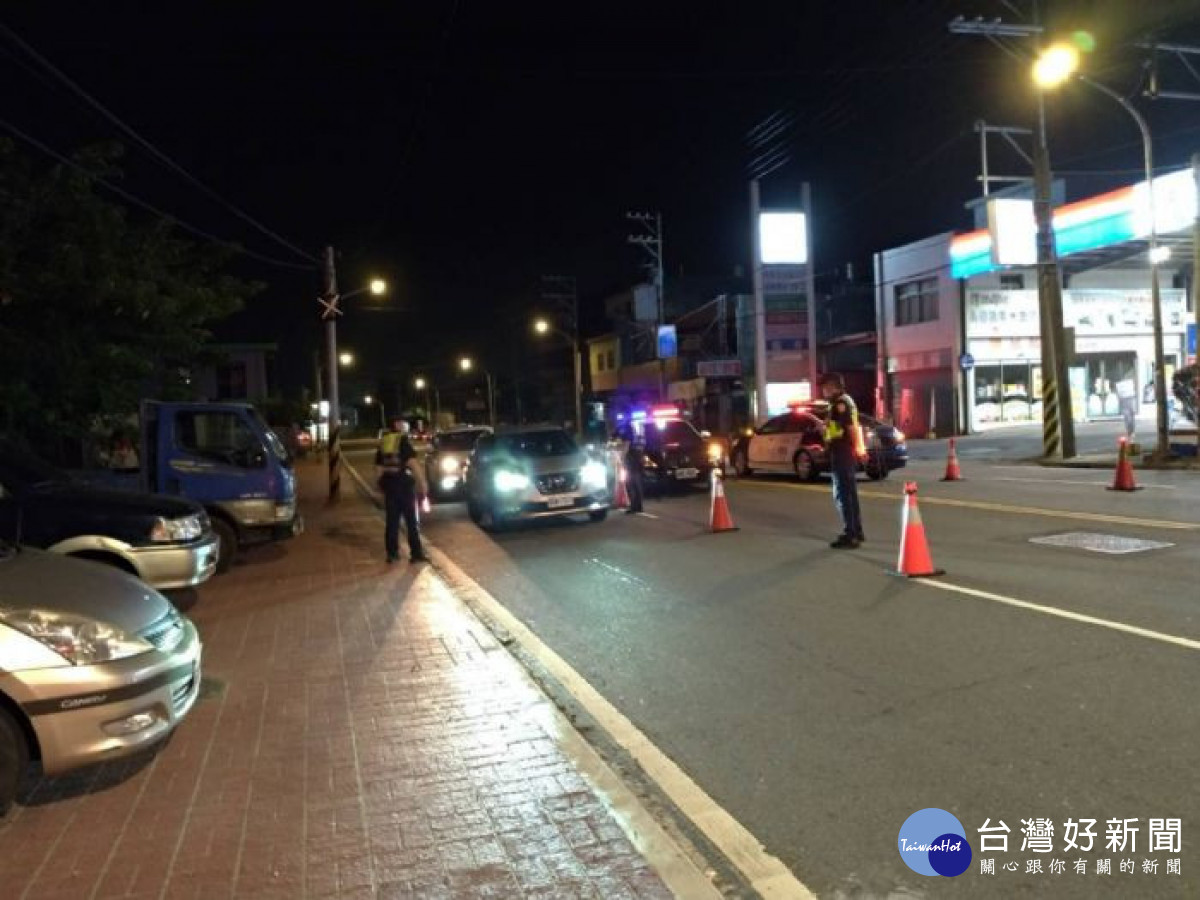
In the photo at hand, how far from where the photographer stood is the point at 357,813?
434 cm

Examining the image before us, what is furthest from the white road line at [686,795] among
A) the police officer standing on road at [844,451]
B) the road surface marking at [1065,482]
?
the road surface marking at [1065,482]

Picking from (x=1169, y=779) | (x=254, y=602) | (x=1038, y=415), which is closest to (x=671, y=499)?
(x=254, y=602)

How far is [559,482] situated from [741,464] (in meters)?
9.41

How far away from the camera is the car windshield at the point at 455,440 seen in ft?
69.1

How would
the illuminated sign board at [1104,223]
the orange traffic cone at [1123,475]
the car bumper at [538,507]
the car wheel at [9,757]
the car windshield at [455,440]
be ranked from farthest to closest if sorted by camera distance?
the illuminated sign board at [1104,223], the car windshield at [455,440], the orange traffic cone at [1123,475], the car bumper at [538,507], the car wheel at [9,757]

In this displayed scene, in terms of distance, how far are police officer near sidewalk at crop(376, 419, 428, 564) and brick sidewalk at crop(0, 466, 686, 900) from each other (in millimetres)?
4228

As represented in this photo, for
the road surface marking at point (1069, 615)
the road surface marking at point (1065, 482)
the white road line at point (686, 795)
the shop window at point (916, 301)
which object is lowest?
the white road line at point (686, 795)

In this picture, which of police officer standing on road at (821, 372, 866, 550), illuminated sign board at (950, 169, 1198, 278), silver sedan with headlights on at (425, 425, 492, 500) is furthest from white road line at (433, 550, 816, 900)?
illuminated sign board at (950, 169, 1198, 278)

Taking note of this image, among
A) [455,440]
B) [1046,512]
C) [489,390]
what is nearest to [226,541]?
[455,440]

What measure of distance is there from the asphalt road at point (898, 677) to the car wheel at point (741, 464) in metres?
9.98

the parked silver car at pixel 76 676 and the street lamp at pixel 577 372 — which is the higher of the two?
the street lamp at pixel 577 372

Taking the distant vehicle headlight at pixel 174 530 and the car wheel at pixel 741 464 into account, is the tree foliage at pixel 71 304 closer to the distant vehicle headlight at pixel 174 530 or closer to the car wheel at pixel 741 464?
the distant vehicle headlight at pixel 174 530

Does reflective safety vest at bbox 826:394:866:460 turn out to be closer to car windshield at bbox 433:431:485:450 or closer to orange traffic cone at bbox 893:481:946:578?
orange traffic cone at bbox 893:481:946:578

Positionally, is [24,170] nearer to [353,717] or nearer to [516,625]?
[516,625]
